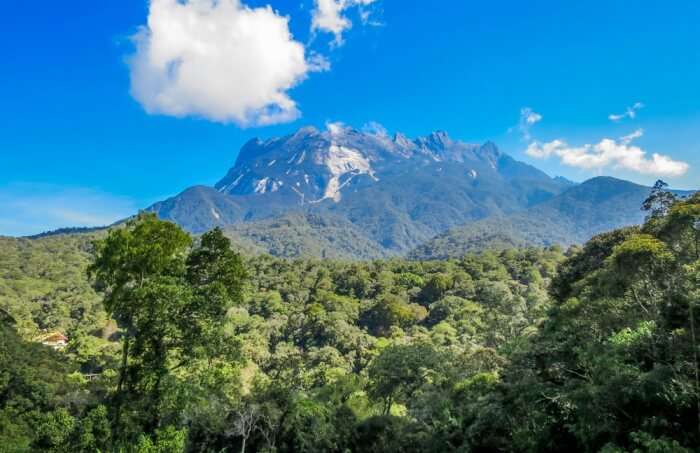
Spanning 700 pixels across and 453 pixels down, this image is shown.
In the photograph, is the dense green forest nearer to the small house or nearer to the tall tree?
the tall tree

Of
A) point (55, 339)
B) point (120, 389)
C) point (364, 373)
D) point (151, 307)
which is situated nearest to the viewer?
point (151, 307)

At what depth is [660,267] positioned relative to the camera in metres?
17.3

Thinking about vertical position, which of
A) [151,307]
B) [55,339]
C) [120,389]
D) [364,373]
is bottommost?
[364,373]

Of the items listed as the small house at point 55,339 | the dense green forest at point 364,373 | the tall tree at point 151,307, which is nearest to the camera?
the dense green forest at point 364,373

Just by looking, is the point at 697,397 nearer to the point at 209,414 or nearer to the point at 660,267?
the point at 660,267

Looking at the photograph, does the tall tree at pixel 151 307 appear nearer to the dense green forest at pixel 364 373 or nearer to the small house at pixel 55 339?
the dense green forest at pixel 364 373

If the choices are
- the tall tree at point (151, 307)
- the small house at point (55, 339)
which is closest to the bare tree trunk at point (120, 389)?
the tall tree at point (151, 307)

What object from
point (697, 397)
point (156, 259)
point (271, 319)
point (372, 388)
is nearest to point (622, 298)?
point (697, 397)

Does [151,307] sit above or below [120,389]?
above

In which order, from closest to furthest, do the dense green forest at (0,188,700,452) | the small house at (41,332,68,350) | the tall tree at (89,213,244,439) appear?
the dense green forest at (0,188,700,452)
the tall tree at (89,213,244,439)
the small house at (41,332,68,350)

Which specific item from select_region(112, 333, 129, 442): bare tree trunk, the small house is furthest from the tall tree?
the small house

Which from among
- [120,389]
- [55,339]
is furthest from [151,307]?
[55,339]

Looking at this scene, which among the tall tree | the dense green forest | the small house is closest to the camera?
the dense green forest

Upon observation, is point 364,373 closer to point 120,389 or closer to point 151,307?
point 120,389
